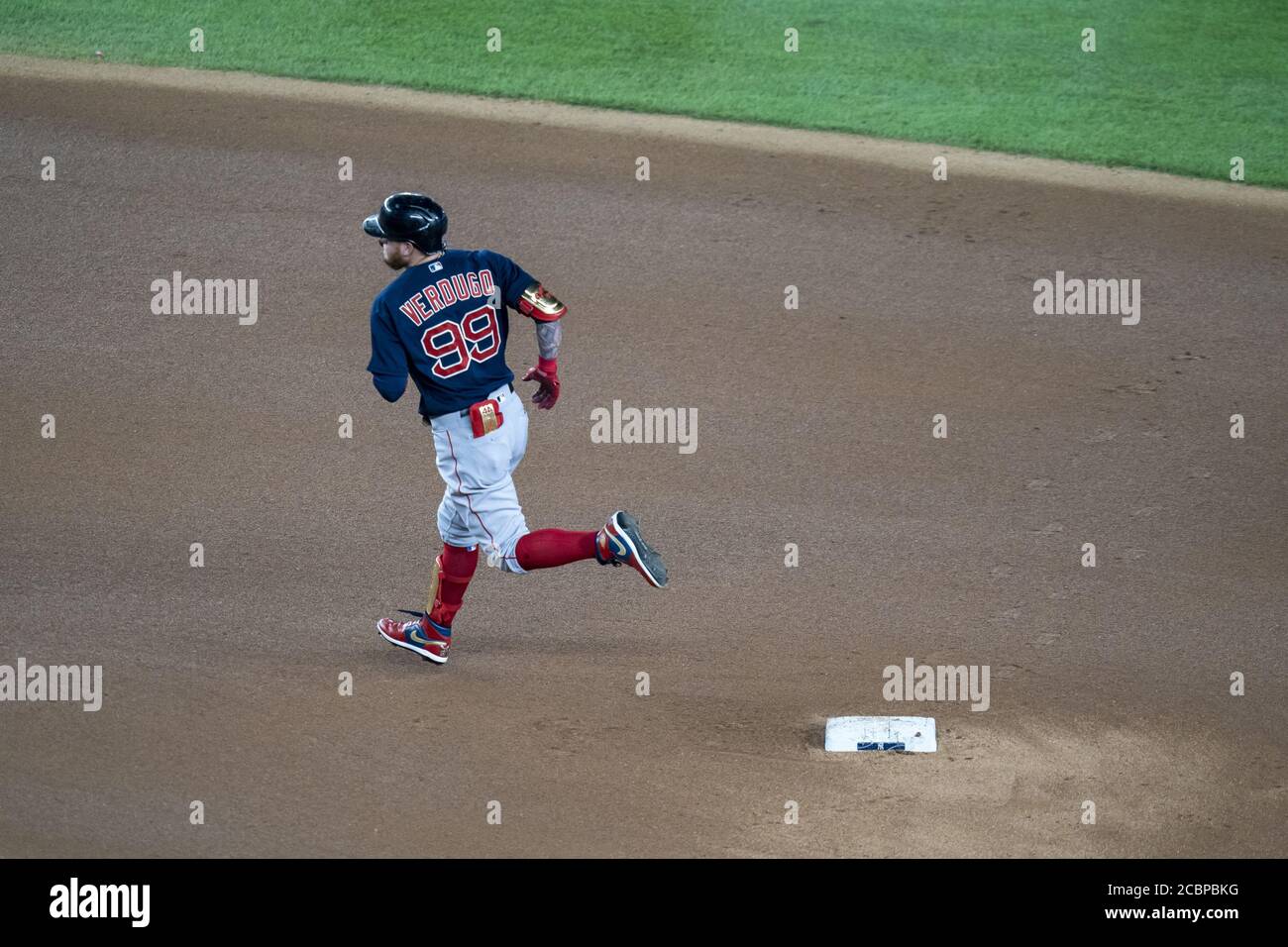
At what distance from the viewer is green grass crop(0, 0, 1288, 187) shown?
11.2m

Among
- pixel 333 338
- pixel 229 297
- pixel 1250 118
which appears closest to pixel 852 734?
pixel 333 338

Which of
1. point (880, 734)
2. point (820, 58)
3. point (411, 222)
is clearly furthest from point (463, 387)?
point (820, 58)

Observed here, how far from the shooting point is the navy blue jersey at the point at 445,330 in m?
5.66

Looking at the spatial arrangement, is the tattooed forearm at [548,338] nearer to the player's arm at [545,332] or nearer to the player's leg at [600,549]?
the player's arm at [545,332]

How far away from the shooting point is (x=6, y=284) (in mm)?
8898

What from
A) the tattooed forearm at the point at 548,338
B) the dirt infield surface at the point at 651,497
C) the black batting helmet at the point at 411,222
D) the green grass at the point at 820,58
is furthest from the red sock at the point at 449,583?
the green grass at the point at 820,58

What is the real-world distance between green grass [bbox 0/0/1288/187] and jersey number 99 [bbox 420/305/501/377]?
5.87 m

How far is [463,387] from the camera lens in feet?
18.9

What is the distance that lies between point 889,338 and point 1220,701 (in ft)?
11.2

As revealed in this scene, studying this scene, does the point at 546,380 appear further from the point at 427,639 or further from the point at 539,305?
the point at 427,639

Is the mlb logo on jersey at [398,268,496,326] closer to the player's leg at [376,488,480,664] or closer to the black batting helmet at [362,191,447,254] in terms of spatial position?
the black batting helmet at [362,191,447,254]

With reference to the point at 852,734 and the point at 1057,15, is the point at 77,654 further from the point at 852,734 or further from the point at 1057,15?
the point at 1057,15

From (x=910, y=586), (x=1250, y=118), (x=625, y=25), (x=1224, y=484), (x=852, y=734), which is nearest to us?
(x=852, y=734)

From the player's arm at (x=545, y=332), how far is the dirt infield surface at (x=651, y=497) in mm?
983
